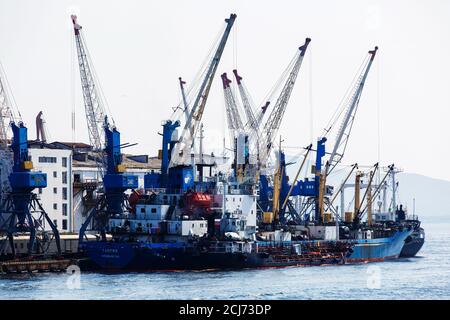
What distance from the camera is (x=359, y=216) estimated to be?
326ft

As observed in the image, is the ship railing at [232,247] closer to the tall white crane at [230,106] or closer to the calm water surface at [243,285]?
the calm water surface at [243,285]

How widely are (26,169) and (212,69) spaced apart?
19.2 m

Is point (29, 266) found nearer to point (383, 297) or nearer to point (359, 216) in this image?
point (383, 297)

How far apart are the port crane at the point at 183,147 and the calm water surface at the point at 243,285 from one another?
10236 mm

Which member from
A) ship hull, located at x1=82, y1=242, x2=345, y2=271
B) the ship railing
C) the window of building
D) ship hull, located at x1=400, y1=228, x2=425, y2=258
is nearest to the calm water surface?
ship hull, located at x1=82, y1=242, x2=345, y2=271

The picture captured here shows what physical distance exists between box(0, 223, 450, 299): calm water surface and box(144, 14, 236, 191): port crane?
10236mm

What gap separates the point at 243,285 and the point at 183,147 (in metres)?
26.4

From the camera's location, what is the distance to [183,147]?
83.6 meters

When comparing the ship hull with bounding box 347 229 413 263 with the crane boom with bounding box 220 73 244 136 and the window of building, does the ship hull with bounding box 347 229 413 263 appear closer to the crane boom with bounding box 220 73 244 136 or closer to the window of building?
the crane boom with bounding box 220 73 244 136

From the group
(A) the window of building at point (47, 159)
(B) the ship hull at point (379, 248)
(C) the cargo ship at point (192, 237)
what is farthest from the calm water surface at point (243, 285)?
(A) the window of building at point (47, 159)

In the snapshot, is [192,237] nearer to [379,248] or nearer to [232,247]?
[232,247]
